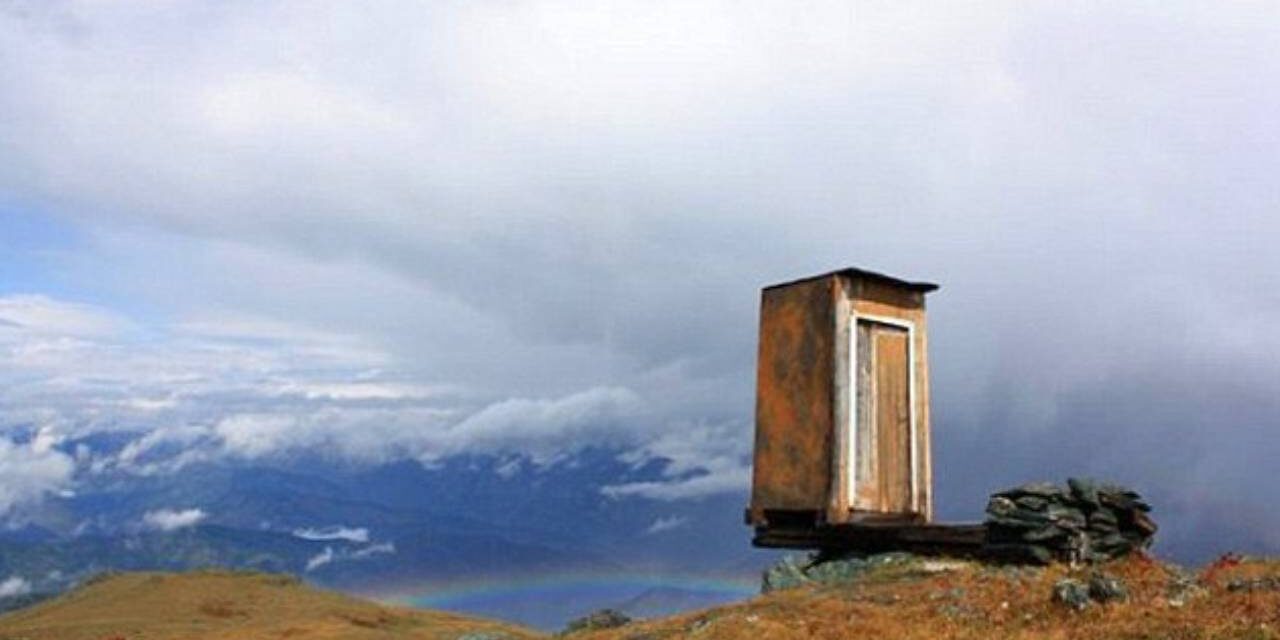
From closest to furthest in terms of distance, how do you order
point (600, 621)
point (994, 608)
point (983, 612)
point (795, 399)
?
point (983, 612), point (994, 608), point (795, 399), point (600, 621)

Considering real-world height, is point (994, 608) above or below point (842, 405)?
below

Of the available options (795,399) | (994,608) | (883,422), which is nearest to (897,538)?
(883,422)

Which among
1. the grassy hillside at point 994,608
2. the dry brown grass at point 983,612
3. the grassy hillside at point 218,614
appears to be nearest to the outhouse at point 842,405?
the grassy hillside at point 994,608

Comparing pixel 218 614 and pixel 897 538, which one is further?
pixel 218 614

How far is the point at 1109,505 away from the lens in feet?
71.5

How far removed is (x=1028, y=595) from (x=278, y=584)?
73651 mm

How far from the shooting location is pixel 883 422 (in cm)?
2378

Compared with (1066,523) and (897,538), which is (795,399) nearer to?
(897,538)

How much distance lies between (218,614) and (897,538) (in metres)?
54.2

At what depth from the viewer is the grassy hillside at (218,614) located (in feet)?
175

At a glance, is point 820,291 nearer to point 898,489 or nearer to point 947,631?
point 898,489

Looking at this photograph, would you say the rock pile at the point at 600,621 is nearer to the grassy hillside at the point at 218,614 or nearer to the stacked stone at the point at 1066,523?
the stacked stone at the point at 1066,523

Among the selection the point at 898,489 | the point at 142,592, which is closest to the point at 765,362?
the point at 898,489

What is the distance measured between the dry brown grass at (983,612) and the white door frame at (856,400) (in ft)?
7.27
